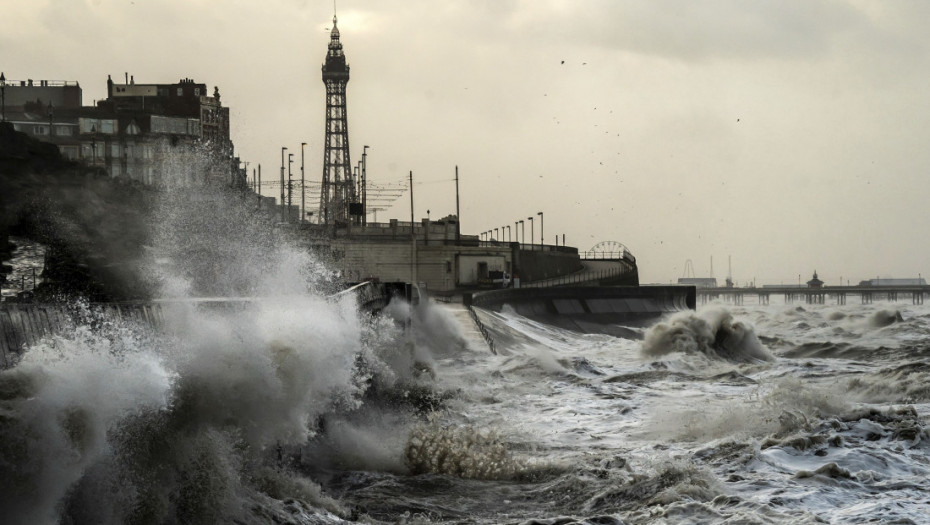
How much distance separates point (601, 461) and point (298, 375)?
450 centimetres

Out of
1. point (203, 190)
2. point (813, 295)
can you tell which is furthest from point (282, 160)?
point (813, 295)

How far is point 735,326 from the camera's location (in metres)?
39.8

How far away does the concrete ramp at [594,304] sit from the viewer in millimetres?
51656

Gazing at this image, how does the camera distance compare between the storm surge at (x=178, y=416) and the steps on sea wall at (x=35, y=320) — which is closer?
the storm surge at (x=178, y=416)

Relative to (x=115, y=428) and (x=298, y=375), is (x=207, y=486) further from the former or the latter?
(x=298, y=375)

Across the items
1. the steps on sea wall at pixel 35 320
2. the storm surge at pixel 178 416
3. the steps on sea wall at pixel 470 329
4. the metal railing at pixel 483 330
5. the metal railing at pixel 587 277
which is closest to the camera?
the storm surge at pixel 178 416

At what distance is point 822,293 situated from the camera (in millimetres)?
149625

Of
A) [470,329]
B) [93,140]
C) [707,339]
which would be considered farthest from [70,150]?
[707,339]

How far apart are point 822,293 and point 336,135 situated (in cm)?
8145

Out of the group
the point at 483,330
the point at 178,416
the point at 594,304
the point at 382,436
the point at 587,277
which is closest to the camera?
the point at 178,416

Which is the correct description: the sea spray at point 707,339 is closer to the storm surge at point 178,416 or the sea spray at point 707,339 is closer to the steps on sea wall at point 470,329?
the steps on sea wall at point 470,329

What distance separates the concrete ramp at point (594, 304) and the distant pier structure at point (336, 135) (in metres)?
29.3

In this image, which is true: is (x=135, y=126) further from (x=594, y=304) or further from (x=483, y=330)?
(x=483, y=330)

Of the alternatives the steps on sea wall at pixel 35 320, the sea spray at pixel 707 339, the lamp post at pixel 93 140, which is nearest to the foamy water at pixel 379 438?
the steps on sea wall at pixel 35 320
